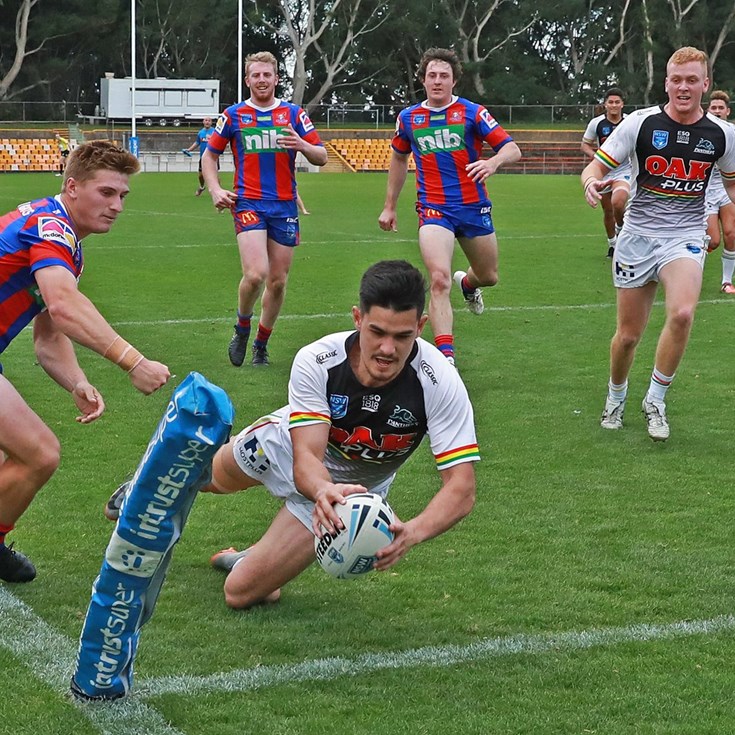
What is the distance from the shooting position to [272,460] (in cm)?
500

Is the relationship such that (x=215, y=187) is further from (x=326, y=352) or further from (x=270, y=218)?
(x=326, y=352)

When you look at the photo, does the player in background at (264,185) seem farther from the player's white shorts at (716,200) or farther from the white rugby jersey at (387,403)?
the player's white shorts at (716,200)

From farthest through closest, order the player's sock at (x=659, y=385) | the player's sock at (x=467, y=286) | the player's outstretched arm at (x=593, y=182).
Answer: the player's sock at (x=467, y=286)
the player's sock at (x=659, y=385)
the player's outstretched arm at (x=593, y=182)

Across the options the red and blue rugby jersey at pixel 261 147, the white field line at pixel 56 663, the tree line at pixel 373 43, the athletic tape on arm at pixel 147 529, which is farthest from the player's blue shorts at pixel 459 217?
the tree line at pixel 373 43

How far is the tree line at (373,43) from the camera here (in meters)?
67.9

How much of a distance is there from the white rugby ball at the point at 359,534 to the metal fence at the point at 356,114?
5474 cm

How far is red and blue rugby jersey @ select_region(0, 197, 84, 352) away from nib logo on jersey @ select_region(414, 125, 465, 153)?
5132mm

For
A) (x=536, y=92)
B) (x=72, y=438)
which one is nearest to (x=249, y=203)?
(x=72, y=438)

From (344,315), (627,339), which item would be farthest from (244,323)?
(627,339)

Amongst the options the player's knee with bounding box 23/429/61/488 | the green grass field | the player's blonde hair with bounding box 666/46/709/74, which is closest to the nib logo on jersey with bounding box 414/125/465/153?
the green grass field

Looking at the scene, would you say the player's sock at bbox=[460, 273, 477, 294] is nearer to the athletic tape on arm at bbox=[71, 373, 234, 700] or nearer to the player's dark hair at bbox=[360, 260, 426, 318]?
the player's dark hair at bbox=[360, 260, 426, 318]

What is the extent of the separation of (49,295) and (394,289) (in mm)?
1355

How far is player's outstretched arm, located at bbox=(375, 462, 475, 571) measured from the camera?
398cm

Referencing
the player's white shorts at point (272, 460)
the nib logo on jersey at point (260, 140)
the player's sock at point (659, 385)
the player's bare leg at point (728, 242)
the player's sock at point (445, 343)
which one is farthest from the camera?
the player's bare leg at point (728, 242)
